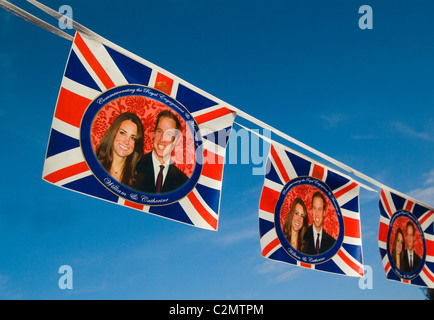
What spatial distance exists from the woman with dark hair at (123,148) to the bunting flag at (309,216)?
279cm

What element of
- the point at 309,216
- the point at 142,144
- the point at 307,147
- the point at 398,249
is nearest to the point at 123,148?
the point at 142,144

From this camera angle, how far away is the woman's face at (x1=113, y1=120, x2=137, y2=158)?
5.16 metres

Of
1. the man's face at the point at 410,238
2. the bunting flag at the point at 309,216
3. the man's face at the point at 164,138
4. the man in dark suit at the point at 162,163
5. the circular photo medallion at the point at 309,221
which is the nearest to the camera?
the man in dark suit at the point at 162,163

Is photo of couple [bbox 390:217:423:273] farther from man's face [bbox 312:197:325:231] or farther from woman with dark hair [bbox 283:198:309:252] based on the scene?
woman with dark hair [bbox 283:198:309:252]

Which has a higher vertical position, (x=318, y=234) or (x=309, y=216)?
(x=309, y=216)

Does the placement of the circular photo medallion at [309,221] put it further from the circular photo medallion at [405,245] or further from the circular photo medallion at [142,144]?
the circular photo medallion at [405,245]

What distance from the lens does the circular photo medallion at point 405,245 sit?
996cm

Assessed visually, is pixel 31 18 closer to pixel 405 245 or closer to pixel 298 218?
pixel 298 218

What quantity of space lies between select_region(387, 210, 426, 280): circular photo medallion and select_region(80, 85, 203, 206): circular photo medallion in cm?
617

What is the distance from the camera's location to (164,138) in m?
5.54

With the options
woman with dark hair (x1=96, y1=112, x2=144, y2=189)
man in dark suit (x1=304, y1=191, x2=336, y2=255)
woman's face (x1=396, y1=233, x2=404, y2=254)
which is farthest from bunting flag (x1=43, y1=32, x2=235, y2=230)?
woman's face (x1=396, y1=233, x2=404, y2=254)

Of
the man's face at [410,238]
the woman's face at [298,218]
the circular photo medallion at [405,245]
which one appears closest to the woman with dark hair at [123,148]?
the woman's face at [298,218]

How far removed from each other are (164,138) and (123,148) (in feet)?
1.89

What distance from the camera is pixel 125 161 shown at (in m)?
5.17
